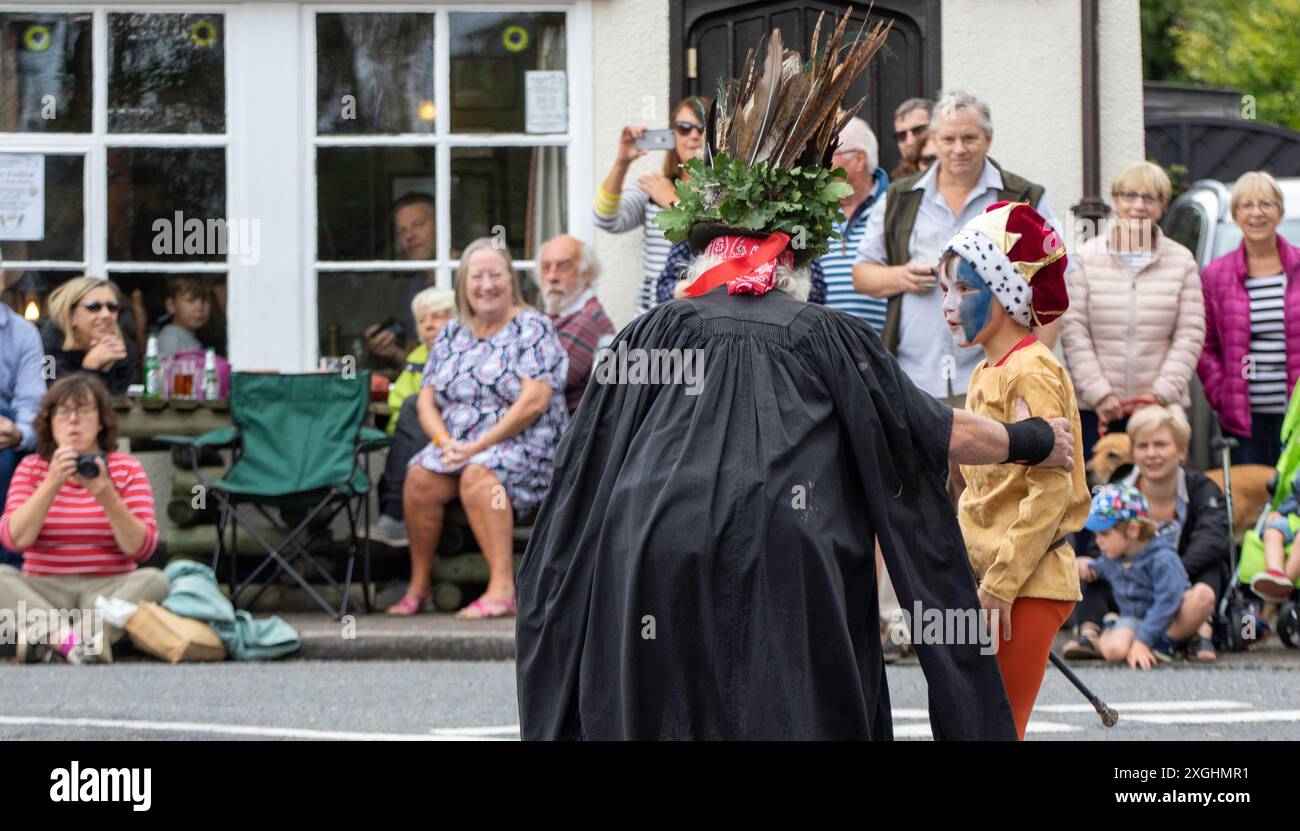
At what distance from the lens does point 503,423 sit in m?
10.9

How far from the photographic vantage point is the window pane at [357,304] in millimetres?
12570

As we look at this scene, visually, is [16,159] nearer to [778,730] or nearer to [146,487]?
[146,487]

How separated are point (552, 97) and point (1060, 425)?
7722 mm

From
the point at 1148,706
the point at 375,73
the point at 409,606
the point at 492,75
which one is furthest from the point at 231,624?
the point at 1148,706

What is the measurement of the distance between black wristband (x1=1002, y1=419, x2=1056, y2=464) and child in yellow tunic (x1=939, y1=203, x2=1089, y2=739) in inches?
7.0

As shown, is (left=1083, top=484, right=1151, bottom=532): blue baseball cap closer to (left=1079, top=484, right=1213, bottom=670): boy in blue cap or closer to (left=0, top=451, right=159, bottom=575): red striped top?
(left=1079, top=484, right=1213, bottom=670): boy in blue cap

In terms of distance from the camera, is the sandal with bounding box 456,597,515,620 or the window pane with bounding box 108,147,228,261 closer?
the sandal with bounding box 456,597,515,620

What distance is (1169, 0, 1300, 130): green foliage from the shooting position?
33.5 meters

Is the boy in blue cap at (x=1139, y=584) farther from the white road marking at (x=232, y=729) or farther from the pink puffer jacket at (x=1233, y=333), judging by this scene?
the white road marking at (x=232, y=729)

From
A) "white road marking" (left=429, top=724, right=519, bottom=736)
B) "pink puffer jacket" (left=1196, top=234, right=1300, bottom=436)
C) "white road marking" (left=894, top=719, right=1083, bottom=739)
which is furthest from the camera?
"pink puffer jacket" (left=1196, top=234, right=1300, bottom=436)

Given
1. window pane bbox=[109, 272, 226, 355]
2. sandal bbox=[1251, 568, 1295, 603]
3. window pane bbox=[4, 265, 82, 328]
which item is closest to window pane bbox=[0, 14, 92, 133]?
window pane bbox=[4, 265, 82, 328]

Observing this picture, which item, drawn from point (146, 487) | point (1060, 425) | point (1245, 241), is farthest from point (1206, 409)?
point (1060, 425)

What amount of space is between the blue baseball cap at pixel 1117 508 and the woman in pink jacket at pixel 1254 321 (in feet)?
5.06
